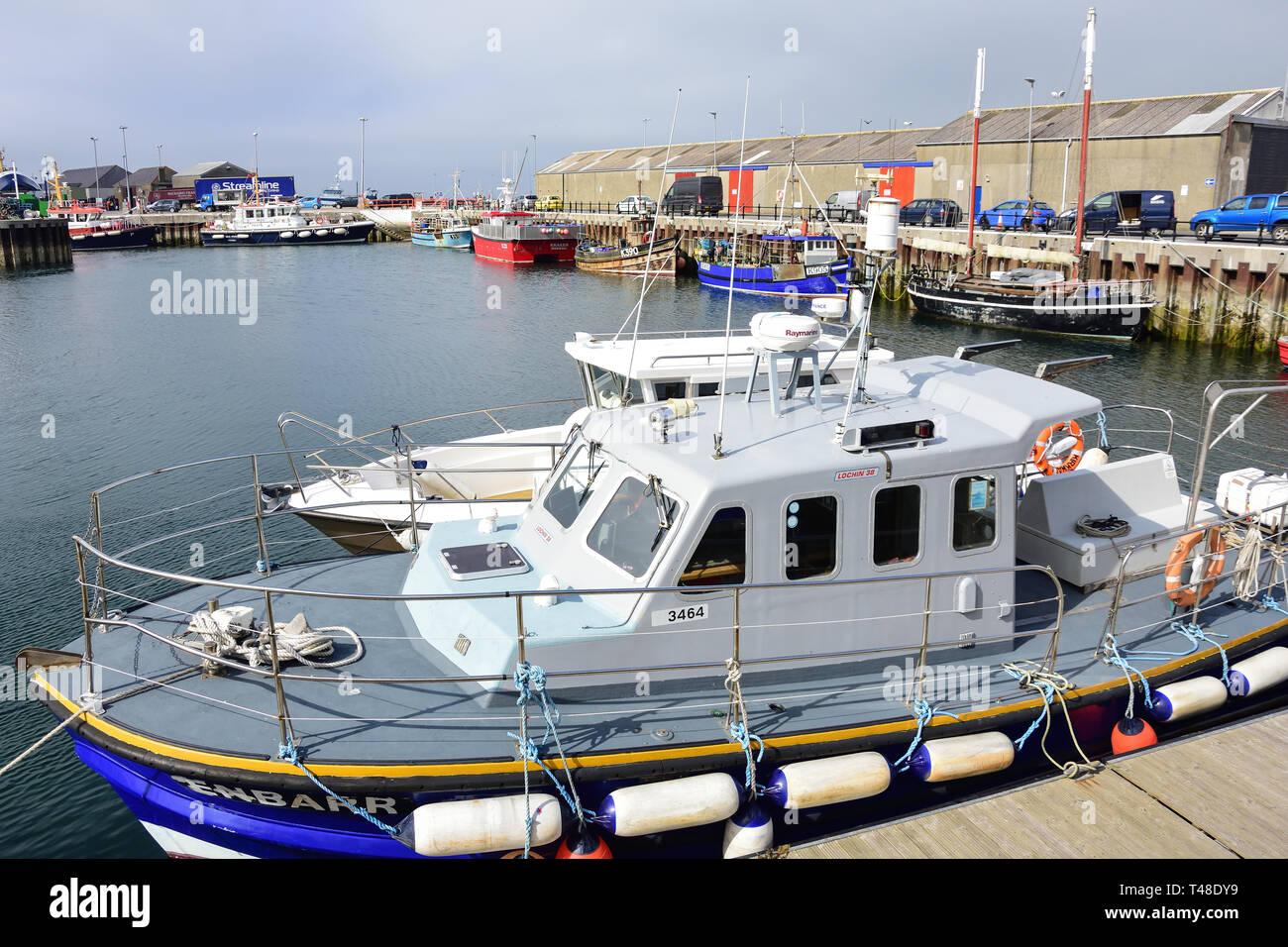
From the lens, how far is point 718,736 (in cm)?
614

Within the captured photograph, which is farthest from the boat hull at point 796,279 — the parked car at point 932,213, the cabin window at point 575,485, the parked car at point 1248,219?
the cabin window at point 575,485

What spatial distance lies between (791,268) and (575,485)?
35884mm

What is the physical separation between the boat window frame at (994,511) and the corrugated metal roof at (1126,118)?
130 ft

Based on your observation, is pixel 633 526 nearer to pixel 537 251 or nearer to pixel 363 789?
pixel 363 789

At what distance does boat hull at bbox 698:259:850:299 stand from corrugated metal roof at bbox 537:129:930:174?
1194 centimetres

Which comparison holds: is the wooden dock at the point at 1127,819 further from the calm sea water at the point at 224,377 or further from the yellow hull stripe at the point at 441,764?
the calm sea water at the point at 224,377

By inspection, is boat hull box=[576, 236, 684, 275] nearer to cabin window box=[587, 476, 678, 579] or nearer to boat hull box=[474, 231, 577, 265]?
boat hull box=[474, 231, 577, 265]

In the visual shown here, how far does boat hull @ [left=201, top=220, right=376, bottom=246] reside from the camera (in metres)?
76.6

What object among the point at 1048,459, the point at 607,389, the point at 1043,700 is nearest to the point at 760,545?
the point at 1043,700

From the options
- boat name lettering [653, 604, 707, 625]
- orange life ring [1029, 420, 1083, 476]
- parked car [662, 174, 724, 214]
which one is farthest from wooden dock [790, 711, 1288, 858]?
parked car [662, 174, 724, 214]

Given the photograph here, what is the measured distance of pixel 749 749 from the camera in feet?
19.7

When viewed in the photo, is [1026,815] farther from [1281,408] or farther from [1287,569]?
[1281,408]

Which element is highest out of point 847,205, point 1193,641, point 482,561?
point 847,205
